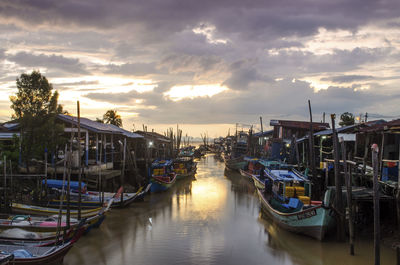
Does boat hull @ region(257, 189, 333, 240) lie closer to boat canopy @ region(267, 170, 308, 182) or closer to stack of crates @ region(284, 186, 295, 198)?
stack of crates @ region(284, 186, 295, 198)

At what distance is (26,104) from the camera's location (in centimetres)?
2000

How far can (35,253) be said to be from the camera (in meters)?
10.5

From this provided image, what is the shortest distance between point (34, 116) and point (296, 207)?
16.5 meters

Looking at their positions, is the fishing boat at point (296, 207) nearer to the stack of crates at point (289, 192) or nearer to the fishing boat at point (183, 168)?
the stack of crates at point (289, 192)

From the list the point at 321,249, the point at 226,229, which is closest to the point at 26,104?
the point at 226,229

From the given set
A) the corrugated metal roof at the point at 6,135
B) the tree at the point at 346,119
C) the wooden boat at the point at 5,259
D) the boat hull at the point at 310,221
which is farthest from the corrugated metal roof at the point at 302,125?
the wooden boat at the point at 5,259

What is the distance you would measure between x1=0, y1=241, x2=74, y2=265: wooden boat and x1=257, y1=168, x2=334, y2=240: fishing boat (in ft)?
31.5

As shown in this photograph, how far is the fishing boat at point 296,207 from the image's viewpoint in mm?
13297

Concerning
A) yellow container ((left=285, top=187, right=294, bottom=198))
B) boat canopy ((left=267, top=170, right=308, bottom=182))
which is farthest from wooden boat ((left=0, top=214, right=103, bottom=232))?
boat canopy ((left=267, top=170, right=308, bottom=182))

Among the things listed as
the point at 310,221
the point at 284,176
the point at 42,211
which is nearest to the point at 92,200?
the point at 42,211

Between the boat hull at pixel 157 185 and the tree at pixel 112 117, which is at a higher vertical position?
the tree at pixel 112 117

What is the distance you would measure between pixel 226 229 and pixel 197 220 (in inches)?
91.1

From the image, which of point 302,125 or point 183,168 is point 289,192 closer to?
point 302,125

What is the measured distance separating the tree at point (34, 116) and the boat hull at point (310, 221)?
48.6 feet
